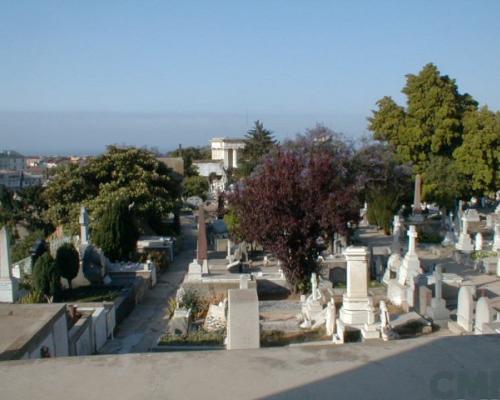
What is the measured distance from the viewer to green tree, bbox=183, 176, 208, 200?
52941 mm

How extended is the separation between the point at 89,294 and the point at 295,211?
6.50 meters

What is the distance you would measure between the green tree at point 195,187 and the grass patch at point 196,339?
39.8 metres

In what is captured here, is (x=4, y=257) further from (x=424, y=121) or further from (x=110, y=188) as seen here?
(x=424, y=121)

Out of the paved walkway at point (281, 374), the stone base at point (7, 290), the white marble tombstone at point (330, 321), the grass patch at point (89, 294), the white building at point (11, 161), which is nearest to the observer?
the paved walkway at point (281, 374)

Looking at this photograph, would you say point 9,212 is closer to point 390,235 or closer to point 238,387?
point 390,235

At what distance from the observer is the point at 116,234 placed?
69.7ft

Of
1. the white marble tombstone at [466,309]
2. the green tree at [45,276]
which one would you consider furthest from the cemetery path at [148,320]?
the white marble tombstone at [466,309]

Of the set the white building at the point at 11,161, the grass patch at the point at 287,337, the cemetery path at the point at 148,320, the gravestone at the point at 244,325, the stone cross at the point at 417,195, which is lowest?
the cemetery path at the point at 148,320

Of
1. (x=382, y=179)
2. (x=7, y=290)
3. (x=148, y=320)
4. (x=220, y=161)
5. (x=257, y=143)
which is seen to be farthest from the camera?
(x=220, y=161)

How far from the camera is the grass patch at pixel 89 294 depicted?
634 inches

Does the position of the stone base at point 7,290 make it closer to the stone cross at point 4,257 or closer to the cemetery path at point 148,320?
the stone cross at point 4,257

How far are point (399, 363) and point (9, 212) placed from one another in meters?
37.1

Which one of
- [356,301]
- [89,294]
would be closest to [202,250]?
[89,294]

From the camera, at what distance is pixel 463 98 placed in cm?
3306
